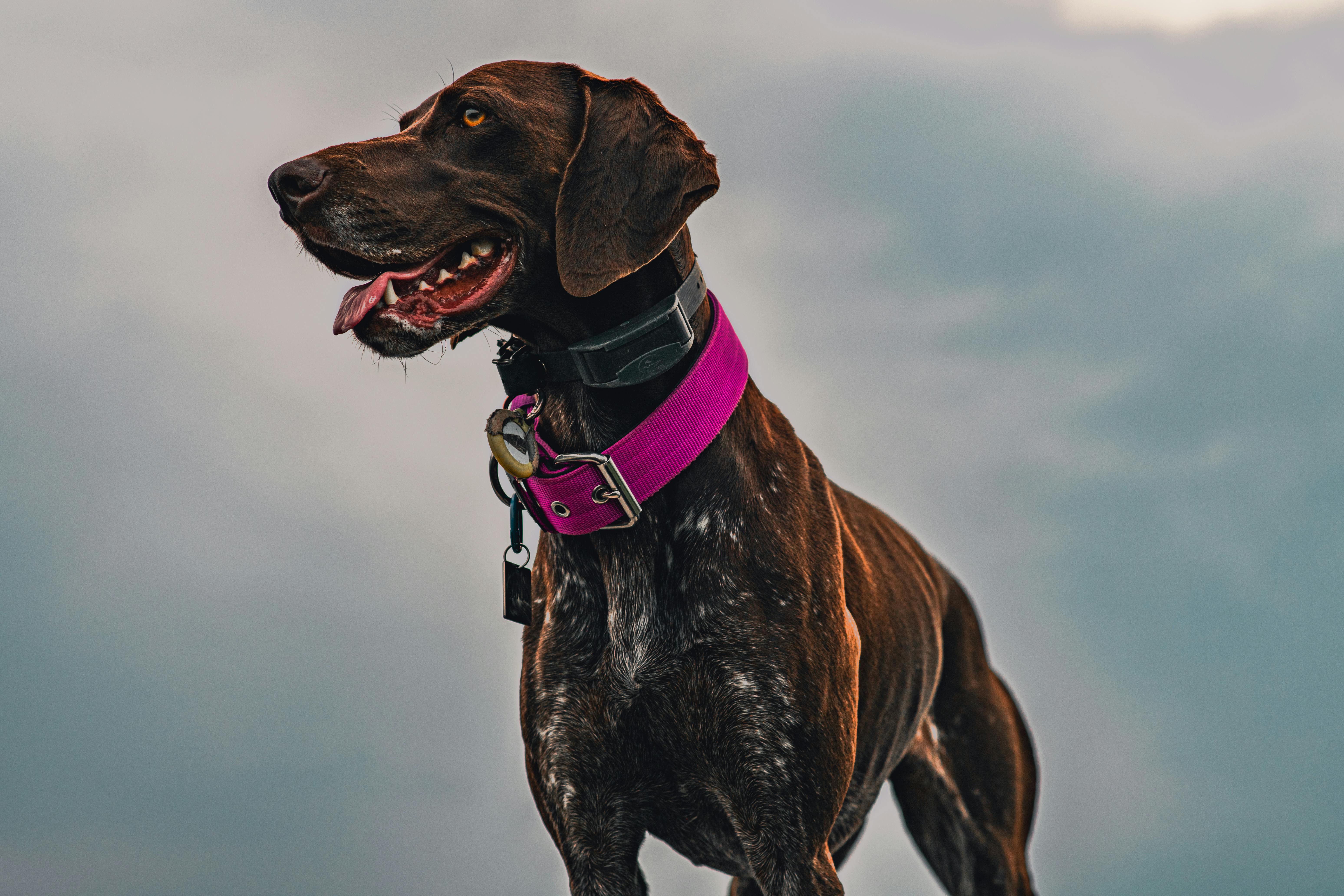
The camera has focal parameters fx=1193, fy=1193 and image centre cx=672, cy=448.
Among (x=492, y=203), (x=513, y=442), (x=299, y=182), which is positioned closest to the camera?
(x=299, y=182)

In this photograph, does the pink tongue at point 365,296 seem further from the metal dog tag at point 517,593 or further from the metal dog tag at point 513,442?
the metal dog tag at point 517,593

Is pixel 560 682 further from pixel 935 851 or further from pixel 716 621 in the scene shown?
pixel 935 851

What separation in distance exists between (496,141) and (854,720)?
6.35 ft

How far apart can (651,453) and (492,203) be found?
0.80 m

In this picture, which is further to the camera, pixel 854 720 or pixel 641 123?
pixel 854 720

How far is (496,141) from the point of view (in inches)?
127

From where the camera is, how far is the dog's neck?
3.24m

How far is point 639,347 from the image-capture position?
10.6 ft

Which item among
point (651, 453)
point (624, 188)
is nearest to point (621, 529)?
point (651, 453)

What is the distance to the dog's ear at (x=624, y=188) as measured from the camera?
3.09 metres

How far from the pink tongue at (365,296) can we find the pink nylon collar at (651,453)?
58cm

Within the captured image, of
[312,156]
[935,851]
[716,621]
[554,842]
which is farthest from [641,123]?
[935,851]

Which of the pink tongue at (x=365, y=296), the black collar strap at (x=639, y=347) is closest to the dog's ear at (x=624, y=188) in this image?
the black collar strap at (x=639, y=347)

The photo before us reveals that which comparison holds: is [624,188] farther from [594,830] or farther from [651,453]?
[594,830]
